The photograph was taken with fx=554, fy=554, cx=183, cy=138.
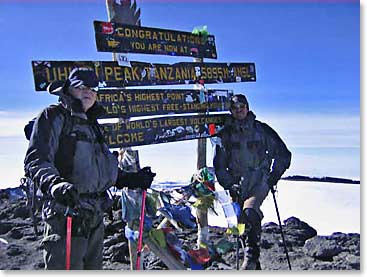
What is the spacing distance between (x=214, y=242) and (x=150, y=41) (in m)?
1.62

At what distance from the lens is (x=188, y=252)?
406cm

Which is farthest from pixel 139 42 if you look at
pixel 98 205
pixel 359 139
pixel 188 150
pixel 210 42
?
pixel 359 139

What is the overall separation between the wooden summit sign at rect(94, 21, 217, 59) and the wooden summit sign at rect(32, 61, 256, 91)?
0.10 metres

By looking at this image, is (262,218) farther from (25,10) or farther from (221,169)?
(25,10)

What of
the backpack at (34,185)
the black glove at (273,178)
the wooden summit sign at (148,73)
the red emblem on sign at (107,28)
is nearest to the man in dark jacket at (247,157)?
the black glove at (273,178)

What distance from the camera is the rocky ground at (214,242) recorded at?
4.03 m

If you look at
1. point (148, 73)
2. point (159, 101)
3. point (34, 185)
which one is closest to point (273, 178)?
point (159, 101)

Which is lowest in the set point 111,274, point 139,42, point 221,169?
point 111,274

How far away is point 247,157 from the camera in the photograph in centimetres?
434

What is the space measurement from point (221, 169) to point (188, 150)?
310 mm

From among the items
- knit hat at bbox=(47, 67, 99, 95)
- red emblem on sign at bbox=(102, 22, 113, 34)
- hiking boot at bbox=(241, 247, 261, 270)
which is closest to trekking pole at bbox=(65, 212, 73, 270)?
knit hat at bbox=(47, 67, 99, 95)

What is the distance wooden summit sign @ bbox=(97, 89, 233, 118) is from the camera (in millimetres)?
3873

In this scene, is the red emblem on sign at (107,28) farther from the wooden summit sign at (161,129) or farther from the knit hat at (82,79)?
the knit hat at (82,79)

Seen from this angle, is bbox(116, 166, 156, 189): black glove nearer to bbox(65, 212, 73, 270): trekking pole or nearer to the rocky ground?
bbox(65, 212, 73, 270): trekking pole
